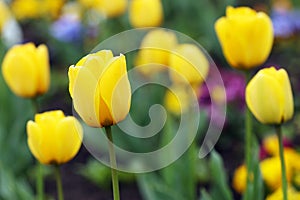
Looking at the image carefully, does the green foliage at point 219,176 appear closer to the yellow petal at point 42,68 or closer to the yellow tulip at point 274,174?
the yellow tulip at point 274,174

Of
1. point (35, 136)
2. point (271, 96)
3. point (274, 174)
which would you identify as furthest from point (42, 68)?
point (274, 174)

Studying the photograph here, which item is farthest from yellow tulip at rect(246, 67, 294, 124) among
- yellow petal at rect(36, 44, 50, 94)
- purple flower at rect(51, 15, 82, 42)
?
purple flower at rect(51, 15, 82, 42)

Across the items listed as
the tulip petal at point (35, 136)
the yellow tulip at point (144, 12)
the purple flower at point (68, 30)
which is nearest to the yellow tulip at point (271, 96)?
the tulip petal at point (35, 136)

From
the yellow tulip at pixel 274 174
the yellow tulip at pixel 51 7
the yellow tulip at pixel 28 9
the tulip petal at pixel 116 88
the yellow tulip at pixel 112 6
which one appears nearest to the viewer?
the tulip petal at pixel 116 88

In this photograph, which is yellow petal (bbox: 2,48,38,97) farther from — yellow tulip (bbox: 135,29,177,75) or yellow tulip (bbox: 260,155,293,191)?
yellow tulip (bbox: 260,155,293,191)

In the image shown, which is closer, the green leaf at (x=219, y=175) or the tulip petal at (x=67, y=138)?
the tulip petal at (x=67, y=138)

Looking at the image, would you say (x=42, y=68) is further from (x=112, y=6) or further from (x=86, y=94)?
(x=112, y=6)

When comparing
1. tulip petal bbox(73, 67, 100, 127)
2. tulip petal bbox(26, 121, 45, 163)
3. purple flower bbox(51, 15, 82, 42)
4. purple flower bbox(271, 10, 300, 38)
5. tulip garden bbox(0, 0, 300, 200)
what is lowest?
purple flower bbox(271, 10, 300, 38)
